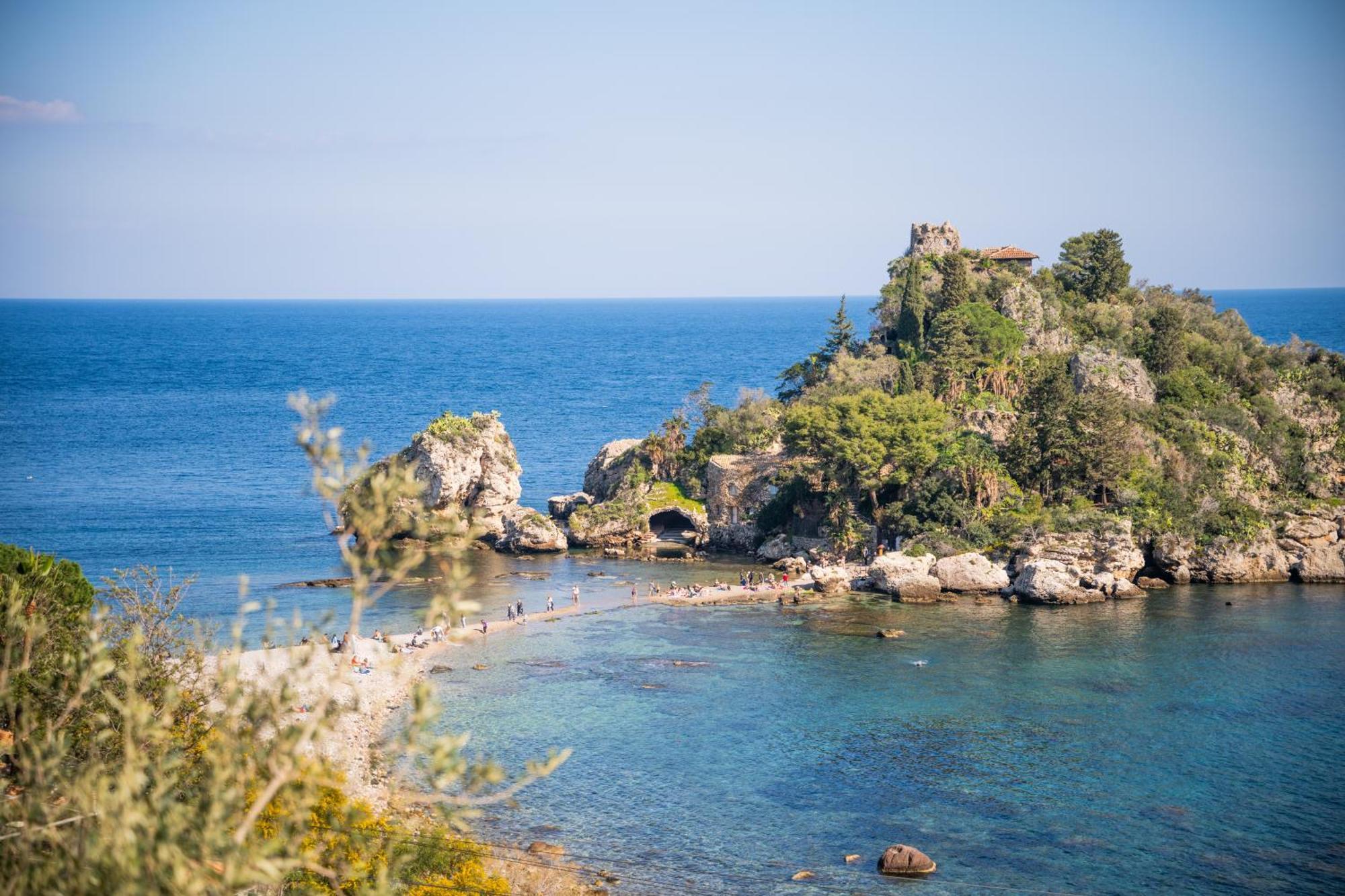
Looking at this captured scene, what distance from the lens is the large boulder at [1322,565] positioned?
209 ft

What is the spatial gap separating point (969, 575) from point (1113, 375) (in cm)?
1995

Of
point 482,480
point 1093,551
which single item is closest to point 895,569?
point 1093,551

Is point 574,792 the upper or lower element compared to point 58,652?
lower

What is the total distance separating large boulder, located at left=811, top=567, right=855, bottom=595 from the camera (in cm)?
6412

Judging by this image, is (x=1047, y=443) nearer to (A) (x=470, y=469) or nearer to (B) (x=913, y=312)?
(B) (x=913, y=312)

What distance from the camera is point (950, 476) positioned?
68062 millimetres

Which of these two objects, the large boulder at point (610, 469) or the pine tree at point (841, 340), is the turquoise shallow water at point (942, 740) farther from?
the pine tree at point (841, 340)

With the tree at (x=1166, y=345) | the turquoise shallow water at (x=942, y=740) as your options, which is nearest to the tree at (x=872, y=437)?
the turquoise shallow water at (x=942, y=740)

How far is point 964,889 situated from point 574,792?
531 inches

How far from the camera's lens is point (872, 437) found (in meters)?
68.6

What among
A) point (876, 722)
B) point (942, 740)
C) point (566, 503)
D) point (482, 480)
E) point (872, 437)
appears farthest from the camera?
point (566, 503)

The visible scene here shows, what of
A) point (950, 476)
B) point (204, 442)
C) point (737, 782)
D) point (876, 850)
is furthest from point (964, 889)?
point (204, 442)

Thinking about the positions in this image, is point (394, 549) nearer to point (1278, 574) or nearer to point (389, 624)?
point (389, 624)

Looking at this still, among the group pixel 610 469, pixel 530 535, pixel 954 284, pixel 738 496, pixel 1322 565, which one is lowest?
pixel 530 535
